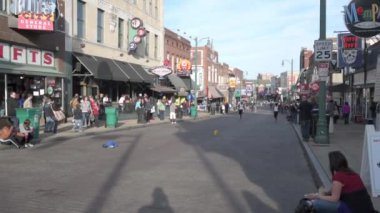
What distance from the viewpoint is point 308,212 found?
5977 mm

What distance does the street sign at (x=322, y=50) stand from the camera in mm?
18578

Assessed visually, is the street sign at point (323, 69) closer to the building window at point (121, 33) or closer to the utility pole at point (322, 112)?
the utility pole at point (322, 112)

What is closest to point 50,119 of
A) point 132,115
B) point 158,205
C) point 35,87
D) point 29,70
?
point 29,70

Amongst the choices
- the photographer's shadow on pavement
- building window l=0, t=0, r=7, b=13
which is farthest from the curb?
building window l=0, t=0, r=7, b=13

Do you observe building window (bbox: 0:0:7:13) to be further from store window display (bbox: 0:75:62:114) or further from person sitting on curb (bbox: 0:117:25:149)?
person sitting on curb (bbox: 0:117:25:149)

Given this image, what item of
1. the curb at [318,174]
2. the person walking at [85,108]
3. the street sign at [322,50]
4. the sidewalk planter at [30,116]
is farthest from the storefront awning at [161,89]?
the curb at [318,174]

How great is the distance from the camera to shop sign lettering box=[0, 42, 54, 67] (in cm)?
2536

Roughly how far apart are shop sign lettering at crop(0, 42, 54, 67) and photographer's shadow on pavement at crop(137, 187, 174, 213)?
1783 cm

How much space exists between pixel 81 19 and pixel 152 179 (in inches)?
990

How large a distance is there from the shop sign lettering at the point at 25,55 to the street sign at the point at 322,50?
1447 centimetres

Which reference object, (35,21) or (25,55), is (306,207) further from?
(25,55)

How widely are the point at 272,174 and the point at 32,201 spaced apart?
5707mm

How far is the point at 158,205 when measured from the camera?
8.63m

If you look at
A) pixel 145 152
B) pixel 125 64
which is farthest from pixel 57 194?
pixel 125 64
